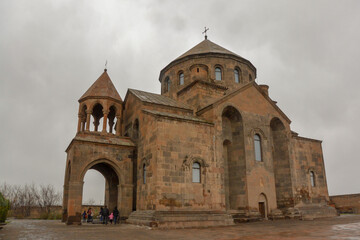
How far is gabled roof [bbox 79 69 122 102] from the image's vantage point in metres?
17.8

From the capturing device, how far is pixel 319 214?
58.1ft

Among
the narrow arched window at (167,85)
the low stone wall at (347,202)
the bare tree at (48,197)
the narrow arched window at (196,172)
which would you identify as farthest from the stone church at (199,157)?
the bare tree at (48,197)

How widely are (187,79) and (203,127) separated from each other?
768 cm

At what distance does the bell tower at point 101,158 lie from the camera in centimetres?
1409

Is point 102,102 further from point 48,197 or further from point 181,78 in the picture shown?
point 48,197

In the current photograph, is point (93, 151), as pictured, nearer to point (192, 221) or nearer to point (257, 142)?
point (192, 221)

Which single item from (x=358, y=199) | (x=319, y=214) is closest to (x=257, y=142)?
(x=319, y=214)

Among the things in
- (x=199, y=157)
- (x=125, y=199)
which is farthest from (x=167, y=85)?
(x=125, y=199)

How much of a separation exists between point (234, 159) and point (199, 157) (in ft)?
10.5

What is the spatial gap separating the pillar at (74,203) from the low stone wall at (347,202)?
22.1 m

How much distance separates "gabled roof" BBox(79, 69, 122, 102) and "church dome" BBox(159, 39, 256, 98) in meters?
5.36

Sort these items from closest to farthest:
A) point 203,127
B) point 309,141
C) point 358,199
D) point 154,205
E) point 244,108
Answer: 1. point 154,205
2. point 203,127
3. point 244,108
4. point 309,141
5. point 358,199

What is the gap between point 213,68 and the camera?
70.6 ft

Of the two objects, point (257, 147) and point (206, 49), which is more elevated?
point (206, 49)
